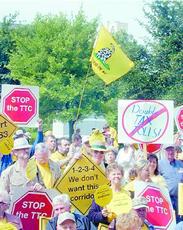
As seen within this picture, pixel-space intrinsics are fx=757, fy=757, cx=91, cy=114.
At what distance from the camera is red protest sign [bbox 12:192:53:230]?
8125mm

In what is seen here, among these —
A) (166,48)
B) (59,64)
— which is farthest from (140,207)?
(59,64)

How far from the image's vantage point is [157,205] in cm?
851

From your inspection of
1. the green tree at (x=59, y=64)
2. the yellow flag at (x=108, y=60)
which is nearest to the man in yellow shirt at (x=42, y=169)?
the yellow flag at (x=108, y=60)

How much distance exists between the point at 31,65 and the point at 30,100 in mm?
28097

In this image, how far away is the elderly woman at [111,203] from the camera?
7.99 metres

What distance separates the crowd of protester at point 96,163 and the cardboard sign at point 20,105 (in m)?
0.34

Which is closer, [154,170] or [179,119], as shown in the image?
[154,170]

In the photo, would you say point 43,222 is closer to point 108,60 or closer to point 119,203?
point 119,203

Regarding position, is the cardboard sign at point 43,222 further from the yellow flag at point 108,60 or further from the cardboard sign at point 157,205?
the yellow flag at point 108,60

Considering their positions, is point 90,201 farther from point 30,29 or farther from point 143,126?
point 30,29

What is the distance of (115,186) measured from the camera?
8.41m

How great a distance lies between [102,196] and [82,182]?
90 cm

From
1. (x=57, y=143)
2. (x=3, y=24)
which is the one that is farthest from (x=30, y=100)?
(x=3, y=24)

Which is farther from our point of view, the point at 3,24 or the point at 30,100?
the point at 3,24
